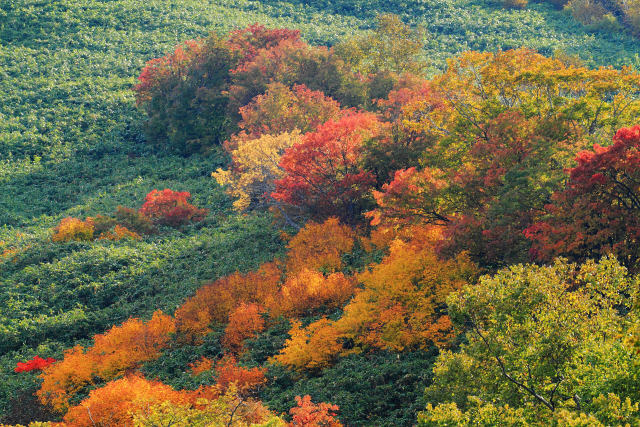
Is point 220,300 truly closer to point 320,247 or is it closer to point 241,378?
point 320,247

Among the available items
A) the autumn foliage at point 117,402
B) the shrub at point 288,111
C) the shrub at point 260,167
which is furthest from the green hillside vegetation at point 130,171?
the shrub at point 288,111

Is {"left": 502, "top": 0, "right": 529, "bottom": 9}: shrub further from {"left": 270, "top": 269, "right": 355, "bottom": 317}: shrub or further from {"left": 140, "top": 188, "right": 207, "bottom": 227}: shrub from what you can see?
{"left": 270, "top": 269, "right": 355, "bottom": 317}: shrub

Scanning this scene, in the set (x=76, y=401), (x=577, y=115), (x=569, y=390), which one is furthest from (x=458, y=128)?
(x=76, y=401)

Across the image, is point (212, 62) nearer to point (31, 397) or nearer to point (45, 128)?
point (45, 128)

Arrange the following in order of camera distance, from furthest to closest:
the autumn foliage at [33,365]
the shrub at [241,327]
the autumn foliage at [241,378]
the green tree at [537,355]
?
the autumn foliage at [33,365], the shrub at [241,327], the autumn foliage at [241,378], the green tree at [537,355]

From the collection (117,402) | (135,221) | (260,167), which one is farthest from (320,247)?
(135,221)

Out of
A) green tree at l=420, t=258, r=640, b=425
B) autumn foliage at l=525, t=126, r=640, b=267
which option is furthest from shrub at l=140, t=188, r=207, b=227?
green tree at l=420, t=258, r=640, b=425

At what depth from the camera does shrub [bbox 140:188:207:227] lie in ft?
144

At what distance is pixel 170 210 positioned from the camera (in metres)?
44.6

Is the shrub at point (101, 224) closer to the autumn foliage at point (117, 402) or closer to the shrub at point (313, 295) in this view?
the shrub at point (313, 295)

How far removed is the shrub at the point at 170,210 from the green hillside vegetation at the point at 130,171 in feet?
3.91

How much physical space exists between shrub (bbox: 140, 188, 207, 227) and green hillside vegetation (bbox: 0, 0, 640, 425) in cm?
119

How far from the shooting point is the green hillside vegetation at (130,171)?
25.8 meters

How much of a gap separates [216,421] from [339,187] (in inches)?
816
